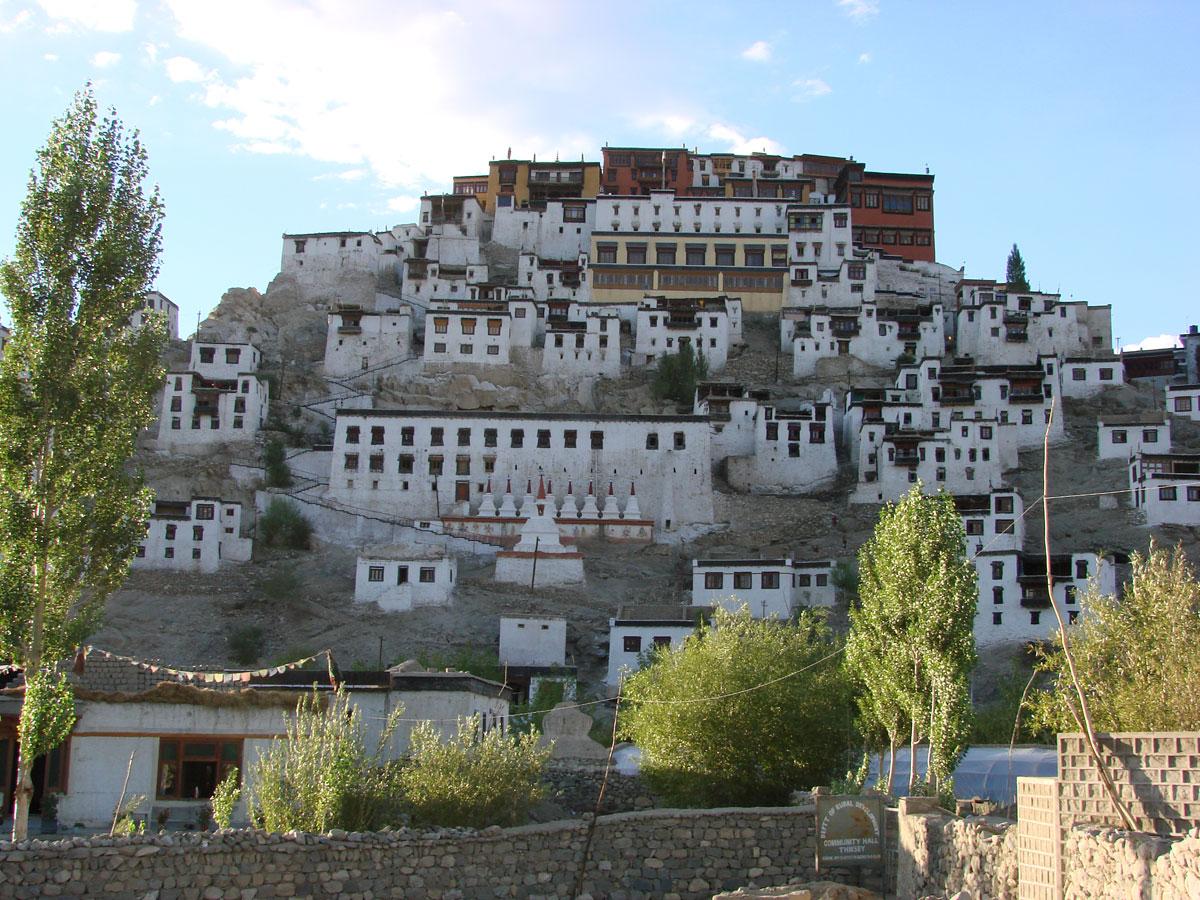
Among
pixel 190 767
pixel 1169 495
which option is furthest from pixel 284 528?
pixel 1169 495

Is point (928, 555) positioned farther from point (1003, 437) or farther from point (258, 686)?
point (1003, 437)

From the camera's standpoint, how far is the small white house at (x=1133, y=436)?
64875 millimetres

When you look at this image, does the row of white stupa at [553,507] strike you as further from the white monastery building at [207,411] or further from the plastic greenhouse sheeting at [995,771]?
the plastic greenhouse sheeting at [995,771]

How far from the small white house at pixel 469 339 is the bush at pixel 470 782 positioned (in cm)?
5343

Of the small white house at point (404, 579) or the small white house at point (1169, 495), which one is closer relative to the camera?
the small white house at point (404, 579)

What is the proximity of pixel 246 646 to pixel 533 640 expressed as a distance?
35.6ft

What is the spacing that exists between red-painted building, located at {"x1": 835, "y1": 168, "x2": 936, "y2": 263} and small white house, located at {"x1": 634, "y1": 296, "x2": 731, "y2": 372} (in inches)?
818

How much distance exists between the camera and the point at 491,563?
61.3 m

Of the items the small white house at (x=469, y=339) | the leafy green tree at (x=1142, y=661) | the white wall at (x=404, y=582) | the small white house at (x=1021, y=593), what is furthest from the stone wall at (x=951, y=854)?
the small white house at (x=469, y=339)

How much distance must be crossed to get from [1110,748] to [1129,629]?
414 inches

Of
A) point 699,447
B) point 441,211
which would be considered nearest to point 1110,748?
point 699,447

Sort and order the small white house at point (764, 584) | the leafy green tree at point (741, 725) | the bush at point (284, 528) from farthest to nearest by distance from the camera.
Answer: the bush at point (284, 528)
the small white house at point (764, 584)
the leafy green tree at point (741, 725)

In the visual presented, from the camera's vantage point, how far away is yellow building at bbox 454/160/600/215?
328ft

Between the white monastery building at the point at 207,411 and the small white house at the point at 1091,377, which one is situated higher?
the small white house at the point at 1091,377
